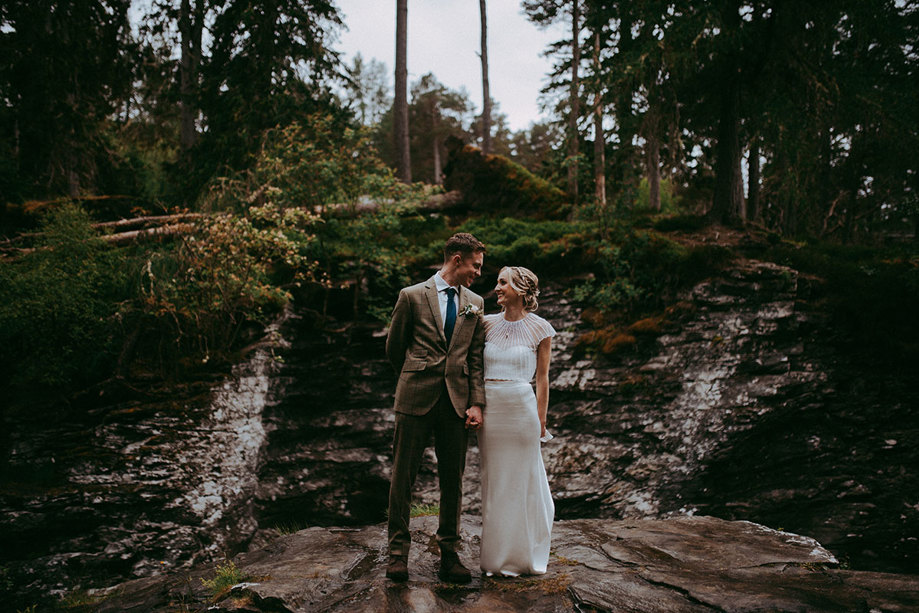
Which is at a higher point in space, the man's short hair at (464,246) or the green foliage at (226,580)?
the man's short hair at (464,246)

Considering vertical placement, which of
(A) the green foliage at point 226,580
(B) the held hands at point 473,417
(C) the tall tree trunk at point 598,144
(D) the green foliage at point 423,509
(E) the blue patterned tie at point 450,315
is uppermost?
(C) the tall tree trunk at point 598,144

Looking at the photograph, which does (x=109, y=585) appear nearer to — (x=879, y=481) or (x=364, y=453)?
(x=364, y=453)

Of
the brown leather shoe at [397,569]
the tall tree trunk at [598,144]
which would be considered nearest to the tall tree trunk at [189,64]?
the tall tree trunk at [598,144]

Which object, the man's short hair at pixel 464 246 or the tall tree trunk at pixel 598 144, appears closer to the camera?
the man's short hair at pixel 464 246

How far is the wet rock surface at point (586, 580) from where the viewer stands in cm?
321

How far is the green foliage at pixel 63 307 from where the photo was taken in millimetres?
7188

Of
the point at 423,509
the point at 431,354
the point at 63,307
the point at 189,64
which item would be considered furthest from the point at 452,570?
the point at 189,64

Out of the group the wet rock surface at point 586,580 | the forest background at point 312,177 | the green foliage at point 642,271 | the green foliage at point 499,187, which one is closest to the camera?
the wet rock surface at point 586,580

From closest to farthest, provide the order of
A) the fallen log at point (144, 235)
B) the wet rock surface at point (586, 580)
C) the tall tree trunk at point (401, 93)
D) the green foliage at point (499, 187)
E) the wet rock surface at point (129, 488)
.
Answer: the wet rock surface at point (586, 580), the wet rock surface at point (129, 488), the fallen log at point (144, 235), the green foliage at point (499, 187), the tall tree trunk at point (401, 93)

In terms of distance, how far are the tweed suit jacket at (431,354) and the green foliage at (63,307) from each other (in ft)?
20.0

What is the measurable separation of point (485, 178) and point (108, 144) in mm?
9998

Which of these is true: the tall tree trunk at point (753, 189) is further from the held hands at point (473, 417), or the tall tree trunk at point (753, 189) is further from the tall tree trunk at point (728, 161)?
the held hands at point (473, 417)

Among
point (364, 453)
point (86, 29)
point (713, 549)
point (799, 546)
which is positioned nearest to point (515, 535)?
point (713, 549)

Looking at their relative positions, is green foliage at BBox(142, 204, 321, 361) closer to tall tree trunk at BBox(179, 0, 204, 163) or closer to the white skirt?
tall tree trunk at BBox(179, 0, 204, 163)
